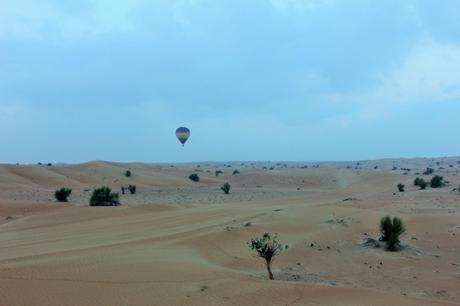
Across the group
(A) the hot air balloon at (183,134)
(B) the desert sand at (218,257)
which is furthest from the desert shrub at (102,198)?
(A) the hot air balloon at (183,134)

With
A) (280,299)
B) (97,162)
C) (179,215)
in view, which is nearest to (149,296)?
(280,299)

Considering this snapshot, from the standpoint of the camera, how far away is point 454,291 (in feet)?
35.6

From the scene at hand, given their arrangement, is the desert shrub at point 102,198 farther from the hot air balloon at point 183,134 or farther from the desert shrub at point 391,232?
the hot air balloon at point 183,134

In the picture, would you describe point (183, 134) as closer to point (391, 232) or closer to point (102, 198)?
point (102, 198)

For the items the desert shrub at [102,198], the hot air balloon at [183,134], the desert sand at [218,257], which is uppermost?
the hot air balloon at [183,134]

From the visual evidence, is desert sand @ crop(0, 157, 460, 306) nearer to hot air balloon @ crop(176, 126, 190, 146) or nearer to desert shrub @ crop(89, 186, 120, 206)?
desert shrub @ crop(89, 186, 120, 206)

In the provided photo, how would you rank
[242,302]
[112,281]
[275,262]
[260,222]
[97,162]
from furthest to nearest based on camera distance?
1. [97,162]
2. [260,222]
3. [275,262]
4. [112,281]
5. [242,302]

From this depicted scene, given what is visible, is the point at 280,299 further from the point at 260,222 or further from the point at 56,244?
the point at 260,222

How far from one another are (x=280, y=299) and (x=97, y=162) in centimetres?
6558

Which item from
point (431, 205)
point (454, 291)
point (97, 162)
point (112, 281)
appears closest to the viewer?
point (112, 281)

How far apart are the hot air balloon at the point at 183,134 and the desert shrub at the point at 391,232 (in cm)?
4327

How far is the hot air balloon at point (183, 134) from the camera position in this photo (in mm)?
58188

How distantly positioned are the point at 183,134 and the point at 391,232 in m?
44.0

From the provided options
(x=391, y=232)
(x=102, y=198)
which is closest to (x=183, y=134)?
(x=102, y=198)
